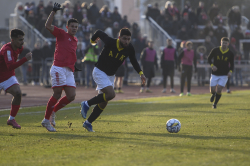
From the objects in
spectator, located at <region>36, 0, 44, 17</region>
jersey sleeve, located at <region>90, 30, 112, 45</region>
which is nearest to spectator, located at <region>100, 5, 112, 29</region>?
spectator, located at <region>36, 0, 44, 17</region>

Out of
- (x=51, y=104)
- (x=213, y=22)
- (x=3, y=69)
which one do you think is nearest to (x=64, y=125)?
(x=51, y=104)

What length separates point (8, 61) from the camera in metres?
7.68

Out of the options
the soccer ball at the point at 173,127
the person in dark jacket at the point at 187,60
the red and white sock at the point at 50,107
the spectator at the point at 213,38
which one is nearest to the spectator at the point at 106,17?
the spectator at the point at 213,38

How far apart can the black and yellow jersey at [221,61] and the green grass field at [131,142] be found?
284cm

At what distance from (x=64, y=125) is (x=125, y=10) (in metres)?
69.8

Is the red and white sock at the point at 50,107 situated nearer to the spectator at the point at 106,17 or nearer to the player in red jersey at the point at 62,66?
the player in red jersey at the point at 62,66

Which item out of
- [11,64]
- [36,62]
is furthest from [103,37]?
[36,62]

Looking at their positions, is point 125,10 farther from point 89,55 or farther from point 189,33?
point 89,55

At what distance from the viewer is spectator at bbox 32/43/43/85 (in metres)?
22.8

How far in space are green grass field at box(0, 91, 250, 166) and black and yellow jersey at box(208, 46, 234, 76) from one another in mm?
2845

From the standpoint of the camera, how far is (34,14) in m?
24.5

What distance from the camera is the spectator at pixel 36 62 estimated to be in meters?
22.8

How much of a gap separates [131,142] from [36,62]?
1780 cm

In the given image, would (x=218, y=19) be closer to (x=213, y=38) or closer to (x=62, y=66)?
(x=213, y=38)
